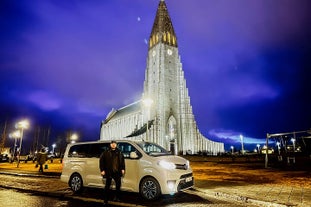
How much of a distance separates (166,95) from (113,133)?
31313 mm

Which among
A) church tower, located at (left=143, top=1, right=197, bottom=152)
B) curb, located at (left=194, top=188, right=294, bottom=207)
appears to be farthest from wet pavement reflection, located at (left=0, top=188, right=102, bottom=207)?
church tower, located at (left=143, top=1, right=197, bottom=152)

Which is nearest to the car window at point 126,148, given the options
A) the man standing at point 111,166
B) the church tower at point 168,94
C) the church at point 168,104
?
the man standing at point 111,166

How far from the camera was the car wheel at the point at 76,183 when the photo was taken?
8922mm

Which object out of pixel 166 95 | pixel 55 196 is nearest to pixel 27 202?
pixel 55 196

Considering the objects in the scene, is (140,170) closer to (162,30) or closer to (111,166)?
(111,166)

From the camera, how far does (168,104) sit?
203 ft

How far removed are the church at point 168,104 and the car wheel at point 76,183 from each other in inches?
1861

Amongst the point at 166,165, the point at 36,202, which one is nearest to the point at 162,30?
the point at 166,165

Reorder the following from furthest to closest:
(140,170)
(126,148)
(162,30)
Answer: (162,30)
(126,148)
(140,170)

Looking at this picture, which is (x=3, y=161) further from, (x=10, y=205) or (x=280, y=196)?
(x=280, y=196)

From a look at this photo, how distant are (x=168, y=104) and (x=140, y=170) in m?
54.5

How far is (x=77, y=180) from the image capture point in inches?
356

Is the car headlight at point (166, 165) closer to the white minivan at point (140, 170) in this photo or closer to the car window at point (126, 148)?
the white minivan at point (140, 170)

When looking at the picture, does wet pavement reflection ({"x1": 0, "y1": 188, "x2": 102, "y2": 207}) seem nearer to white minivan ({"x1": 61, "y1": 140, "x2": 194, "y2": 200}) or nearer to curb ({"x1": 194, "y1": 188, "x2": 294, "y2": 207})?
white minivan ({"x1": 61, "y1": 140, "x2": 194, "y2": 200})
